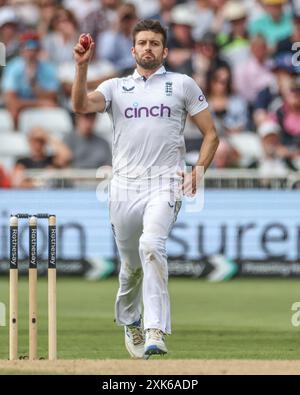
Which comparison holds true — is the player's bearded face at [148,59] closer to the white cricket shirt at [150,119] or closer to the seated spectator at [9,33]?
the white cricket shirt at [150,119]

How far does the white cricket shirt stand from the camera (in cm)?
873

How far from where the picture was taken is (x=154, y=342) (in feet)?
27.4

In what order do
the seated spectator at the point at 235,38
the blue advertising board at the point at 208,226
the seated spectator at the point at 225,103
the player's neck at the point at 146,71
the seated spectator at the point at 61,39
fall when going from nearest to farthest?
the player's neck at the point at 146,71 < the blue advertising board at the point at 208,226 < the seated spectator at the point at 225,103 < the seated spectator at the point at 61,39 < the seated spectator at the point at 235,38

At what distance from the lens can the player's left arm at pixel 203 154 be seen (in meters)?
8.56

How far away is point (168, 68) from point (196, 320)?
7.57 meters

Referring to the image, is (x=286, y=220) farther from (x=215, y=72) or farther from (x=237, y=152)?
(x=215, y=72)

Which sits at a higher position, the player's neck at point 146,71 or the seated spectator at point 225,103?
the seated spectator at point 225,103

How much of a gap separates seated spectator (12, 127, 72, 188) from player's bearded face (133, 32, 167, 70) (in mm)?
8962

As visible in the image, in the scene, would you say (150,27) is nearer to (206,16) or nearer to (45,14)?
(45,14)

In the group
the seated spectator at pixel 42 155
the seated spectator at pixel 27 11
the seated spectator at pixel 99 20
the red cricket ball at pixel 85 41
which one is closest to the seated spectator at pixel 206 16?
the seated spectator at pixel 99 20

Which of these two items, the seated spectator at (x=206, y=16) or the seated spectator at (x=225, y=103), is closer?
the seated spectator at (x=225, y=103)

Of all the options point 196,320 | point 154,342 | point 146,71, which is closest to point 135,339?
point 154,342

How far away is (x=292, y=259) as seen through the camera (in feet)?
56.4
